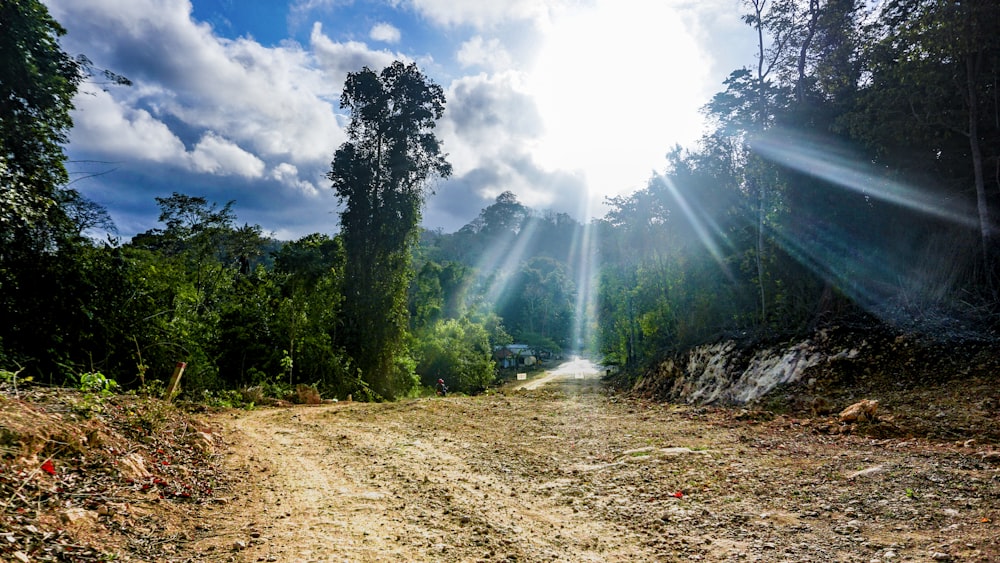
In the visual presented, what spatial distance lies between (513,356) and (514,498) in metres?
55.4

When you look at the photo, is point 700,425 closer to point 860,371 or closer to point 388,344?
point 860,371

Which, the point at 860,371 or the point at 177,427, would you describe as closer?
the point at 177,427

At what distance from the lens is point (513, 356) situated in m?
59.6

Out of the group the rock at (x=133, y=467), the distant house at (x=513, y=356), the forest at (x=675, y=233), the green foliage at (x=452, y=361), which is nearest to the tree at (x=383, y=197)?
the forest at (x=675, y=233)

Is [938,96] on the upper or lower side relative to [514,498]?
upper

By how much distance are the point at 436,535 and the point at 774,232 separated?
1581 cm

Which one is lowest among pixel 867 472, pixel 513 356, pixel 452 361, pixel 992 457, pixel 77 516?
Answer: pixel 513 356

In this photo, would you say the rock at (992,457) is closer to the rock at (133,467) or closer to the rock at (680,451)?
the rock at (680,451)

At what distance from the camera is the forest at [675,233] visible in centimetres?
870

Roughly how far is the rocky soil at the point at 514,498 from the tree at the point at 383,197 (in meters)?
12.3

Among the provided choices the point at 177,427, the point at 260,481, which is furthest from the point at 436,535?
the point at 177,427

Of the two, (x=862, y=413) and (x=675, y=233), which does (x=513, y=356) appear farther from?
(x=862, y=413)

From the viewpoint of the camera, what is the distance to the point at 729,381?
13.6 m

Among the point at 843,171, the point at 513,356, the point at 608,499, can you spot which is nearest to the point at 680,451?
the point at 608,499
